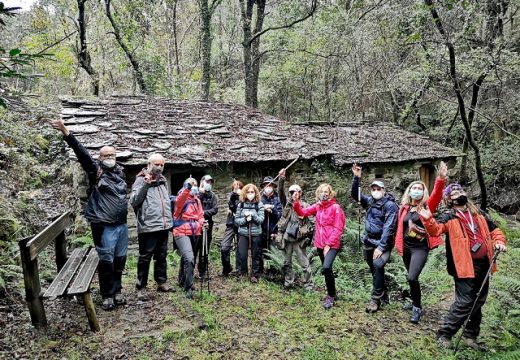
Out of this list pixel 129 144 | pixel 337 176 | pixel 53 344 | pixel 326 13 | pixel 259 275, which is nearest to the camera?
pixel 53 344

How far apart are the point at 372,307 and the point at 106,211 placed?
395cm

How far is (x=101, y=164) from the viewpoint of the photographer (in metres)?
4.79

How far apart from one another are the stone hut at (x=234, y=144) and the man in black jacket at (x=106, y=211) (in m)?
3.03

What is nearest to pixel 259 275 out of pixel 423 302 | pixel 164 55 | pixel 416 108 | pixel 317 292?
pixel 317 292

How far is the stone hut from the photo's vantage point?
8609 mm

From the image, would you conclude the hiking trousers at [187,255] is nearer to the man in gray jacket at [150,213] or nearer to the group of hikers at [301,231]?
the group of hikers at [301,231]

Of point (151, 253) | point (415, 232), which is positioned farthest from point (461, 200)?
point (151, 253)

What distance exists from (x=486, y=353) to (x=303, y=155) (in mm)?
6167

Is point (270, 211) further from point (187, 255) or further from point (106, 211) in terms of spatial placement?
point (106, 211)

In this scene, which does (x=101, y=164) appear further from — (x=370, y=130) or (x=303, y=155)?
(x=370, y=130)

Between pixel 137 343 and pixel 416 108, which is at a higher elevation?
pixel 416 108

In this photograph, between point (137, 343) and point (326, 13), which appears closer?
→ point (137, 343)

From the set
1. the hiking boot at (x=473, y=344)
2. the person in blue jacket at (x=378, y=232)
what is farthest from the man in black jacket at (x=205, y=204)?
the hiking boot at (x=473, y=344)

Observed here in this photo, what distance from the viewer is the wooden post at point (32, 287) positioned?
3.92 m
